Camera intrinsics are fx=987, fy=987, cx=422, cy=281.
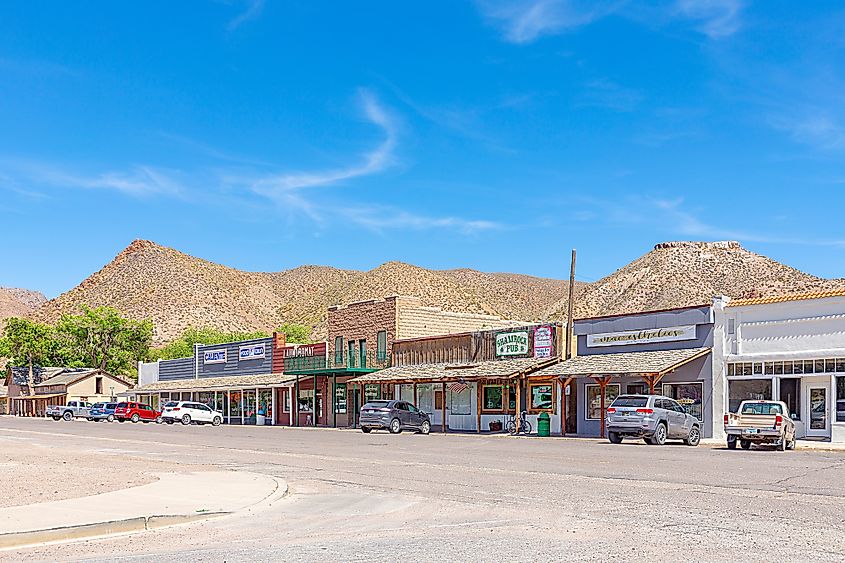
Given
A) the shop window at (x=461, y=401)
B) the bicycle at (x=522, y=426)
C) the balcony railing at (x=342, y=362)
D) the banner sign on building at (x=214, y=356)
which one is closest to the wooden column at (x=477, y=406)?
the shop window at (x=461, y=401)

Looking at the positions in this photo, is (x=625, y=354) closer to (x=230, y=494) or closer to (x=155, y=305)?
(x=230, y=494)

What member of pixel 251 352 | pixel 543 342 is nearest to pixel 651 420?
pixel 543 342

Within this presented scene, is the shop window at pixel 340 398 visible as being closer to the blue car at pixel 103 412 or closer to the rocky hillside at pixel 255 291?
the blue car at pixel 103 412

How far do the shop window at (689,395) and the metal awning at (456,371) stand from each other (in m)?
6.52

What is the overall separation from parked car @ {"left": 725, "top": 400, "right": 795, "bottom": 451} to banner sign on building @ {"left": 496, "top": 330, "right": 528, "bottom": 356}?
17032 mm

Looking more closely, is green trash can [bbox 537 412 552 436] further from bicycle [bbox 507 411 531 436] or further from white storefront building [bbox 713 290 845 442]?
white storefront building [bbox 713 290 845 442]

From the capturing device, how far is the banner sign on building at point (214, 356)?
2940 inches

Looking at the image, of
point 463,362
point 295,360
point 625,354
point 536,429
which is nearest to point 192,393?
point 295,360

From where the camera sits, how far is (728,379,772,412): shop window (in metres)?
36.6

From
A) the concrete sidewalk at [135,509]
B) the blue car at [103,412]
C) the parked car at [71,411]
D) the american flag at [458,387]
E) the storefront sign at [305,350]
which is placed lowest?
the parked car at [71,411]

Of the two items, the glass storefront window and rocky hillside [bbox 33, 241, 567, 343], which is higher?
rocky hillside [bbox 33, 241, 567, 343]

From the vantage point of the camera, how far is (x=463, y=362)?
166 feet

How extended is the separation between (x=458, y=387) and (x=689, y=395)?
554 inches

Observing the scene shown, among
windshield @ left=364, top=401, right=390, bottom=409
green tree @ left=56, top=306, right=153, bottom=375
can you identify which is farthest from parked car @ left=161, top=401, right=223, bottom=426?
green tree @ left=56, top=306, right=153, bottom=375
